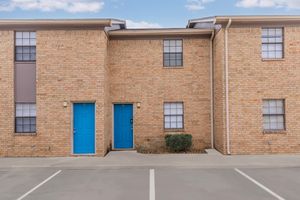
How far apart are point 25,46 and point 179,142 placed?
8572mm

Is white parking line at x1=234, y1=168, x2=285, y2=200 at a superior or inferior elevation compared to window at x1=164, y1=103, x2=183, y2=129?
inferior

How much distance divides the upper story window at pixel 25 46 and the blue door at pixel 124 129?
5182 millimetres

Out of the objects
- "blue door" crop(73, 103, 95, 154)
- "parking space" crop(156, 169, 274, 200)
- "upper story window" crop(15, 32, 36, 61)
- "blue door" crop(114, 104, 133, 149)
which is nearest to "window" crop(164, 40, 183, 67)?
"blue door" crop(114, 104, 133, 149)

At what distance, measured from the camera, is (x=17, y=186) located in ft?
34.1

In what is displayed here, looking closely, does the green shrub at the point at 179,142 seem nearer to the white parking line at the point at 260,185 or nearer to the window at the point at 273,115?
the window at the point at 273,115

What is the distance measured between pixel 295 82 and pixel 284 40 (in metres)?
2.02

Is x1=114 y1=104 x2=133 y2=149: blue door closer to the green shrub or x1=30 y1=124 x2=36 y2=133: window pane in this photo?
the green shrub

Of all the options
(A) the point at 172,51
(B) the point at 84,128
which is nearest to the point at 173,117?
(A) the point at 172,51

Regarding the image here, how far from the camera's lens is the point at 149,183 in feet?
35.0

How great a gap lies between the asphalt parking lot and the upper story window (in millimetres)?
5606

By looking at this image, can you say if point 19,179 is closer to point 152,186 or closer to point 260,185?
point 152,186

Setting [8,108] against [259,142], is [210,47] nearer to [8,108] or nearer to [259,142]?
[259,142]

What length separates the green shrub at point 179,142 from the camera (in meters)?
17.1

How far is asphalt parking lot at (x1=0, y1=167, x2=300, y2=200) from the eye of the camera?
30.1 ft
